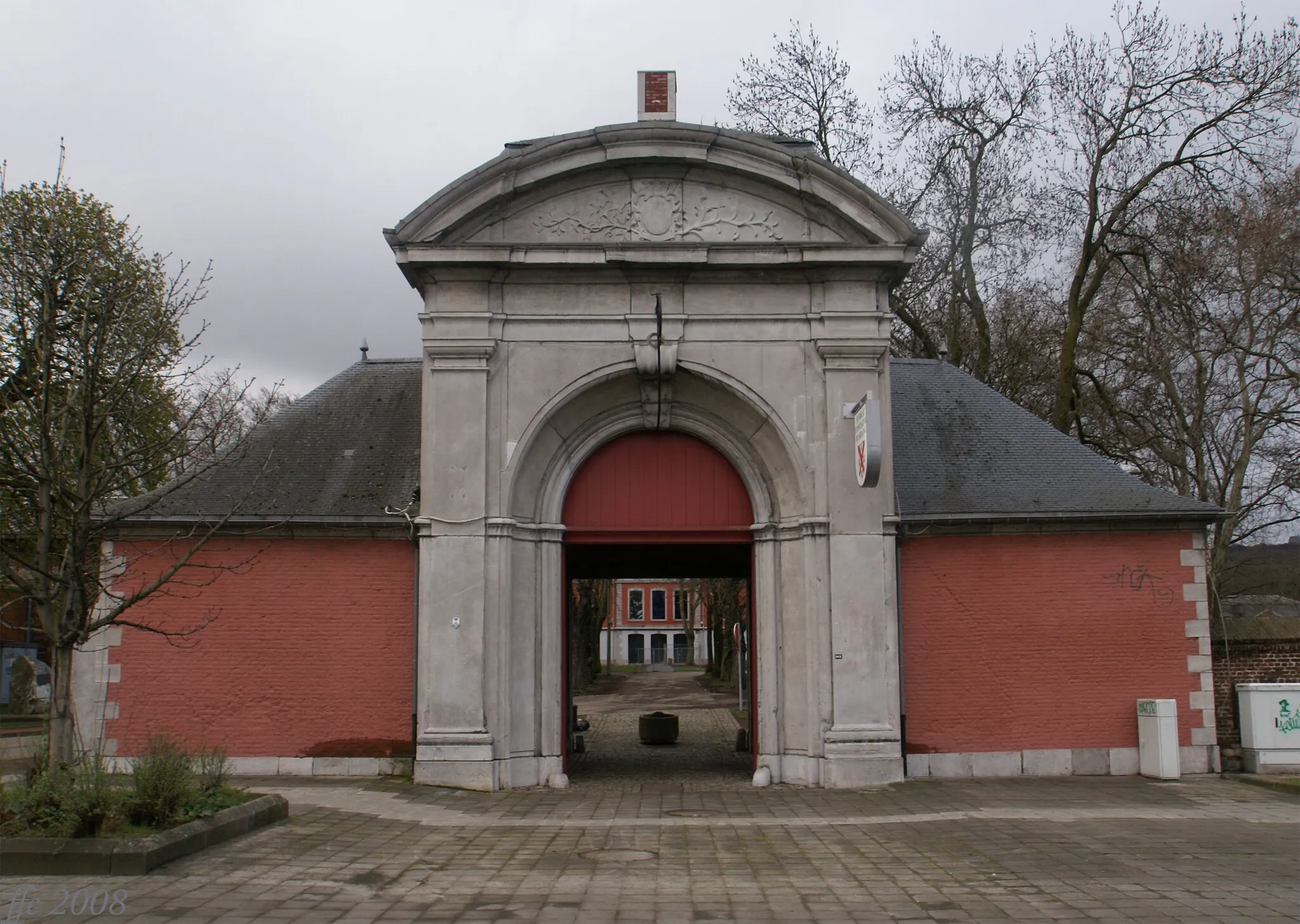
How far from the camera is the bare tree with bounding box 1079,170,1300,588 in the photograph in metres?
22.0

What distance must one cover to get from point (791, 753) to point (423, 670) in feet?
15.7

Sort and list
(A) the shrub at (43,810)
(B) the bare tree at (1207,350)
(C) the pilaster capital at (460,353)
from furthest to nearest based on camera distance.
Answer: (B) the bare tree at (1207,350), (C) the pilaster capital at (460,353), (A) the shrub at (43,810)

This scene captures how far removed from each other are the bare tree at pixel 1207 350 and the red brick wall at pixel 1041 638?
8.32 meters

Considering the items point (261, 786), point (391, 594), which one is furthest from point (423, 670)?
point (261, 786)

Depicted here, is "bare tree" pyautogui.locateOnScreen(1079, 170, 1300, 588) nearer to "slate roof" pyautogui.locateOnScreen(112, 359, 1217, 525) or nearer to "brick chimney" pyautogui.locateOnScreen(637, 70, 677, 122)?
"slate roof" pyautogui.locateOnScreen(112, 359, 1217, 525)

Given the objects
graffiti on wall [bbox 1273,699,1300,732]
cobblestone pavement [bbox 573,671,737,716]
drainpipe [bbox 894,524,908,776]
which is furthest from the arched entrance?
cobblestone pavement [bbox 573,671,737,716]

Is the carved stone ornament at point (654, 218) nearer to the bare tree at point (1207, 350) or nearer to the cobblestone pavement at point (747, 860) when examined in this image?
the cobblestone pavement at point (747, 860)

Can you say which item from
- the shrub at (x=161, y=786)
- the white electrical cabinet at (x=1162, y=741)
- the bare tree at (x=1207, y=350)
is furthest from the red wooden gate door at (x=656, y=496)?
A: the bare tree at (x=1207, y=350)

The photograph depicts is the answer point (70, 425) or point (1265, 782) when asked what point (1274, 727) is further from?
point (70, 425)

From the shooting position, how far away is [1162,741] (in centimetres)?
1420

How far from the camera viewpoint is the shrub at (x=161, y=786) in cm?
926

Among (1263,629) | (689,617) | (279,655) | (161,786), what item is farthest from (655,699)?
(161,786)

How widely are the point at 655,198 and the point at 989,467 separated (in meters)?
6.15

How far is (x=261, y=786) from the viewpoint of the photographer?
1373cm
